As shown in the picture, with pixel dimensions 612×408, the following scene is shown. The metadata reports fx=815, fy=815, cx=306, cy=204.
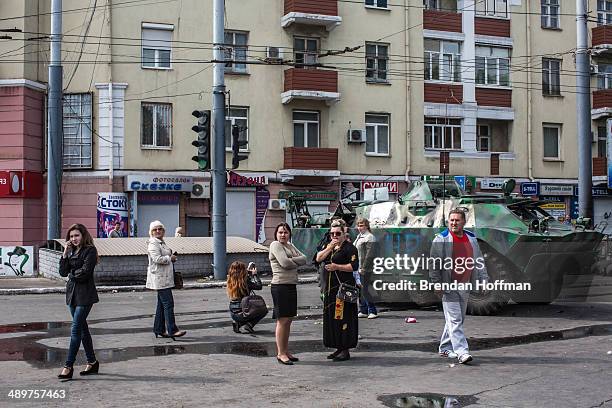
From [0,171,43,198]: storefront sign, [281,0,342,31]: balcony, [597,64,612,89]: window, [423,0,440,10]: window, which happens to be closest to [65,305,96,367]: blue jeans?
[0,171,43,198]: storefront sign

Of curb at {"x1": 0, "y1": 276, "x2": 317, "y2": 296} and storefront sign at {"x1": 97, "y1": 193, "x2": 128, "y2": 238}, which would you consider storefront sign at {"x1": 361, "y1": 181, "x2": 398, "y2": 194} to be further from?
curb at {"x1": 0, "y1": 276, "x2": 317, "y2": 296}

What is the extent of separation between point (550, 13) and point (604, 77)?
3.77m

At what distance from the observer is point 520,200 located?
48.5ft

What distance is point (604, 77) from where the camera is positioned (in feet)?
118

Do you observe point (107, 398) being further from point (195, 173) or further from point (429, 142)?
point (429, 142)

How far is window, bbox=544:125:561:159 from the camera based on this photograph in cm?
3512

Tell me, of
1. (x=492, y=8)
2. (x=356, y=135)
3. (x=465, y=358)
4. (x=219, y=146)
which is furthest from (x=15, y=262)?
(x=492, y=8)

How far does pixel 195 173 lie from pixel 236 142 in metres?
7.91

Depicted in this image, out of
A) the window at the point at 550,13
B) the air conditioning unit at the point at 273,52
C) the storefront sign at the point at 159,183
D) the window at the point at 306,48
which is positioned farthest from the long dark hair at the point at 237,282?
the window at the point at 550,13

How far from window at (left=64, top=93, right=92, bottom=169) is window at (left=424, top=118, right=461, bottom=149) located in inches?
525

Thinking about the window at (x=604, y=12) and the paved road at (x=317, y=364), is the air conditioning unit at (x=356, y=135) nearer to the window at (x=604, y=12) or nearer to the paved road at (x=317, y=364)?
the window at (x=604, y=12)

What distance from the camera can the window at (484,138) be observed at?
34.3 m

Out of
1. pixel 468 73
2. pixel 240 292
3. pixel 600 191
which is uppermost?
pixel 468 73

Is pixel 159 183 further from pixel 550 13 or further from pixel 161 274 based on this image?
pixel 550 13
